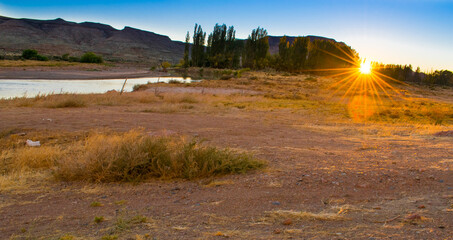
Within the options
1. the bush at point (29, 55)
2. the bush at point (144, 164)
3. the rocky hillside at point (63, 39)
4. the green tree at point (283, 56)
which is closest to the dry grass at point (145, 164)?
the bush at point (144, 164)

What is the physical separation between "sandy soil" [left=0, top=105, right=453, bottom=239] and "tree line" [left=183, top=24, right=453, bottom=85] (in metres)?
63.2

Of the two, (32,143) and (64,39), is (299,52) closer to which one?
(32,143)

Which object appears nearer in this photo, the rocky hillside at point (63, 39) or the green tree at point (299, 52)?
the green tree at point (299, 52)

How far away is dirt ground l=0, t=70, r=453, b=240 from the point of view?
3664 millimetres

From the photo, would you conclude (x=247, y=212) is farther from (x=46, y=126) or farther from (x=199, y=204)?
(x=46, y=126)

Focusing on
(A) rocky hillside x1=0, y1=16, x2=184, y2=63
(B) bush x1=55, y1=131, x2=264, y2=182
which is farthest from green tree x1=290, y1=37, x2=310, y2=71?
(A) rocky hillside x1=0, y1=16, x2=184, y2=63

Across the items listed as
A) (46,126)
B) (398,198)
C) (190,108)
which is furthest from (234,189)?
(190,108)

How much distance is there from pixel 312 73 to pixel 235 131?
65.7 meters

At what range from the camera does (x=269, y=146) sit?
846cm

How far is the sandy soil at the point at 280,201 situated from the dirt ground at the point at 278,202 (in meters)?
0.01

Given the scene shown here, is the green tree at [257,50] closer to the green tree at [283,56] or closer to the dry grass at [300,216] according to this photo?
the green tree at [283,56]

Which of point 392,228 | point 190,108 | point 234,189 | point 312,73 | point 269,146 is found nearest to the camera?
point 392,228

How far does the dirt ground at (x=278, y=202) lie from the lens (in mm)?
3664

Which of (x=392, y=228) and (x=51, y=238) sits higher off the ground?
(x=392, y=228)
